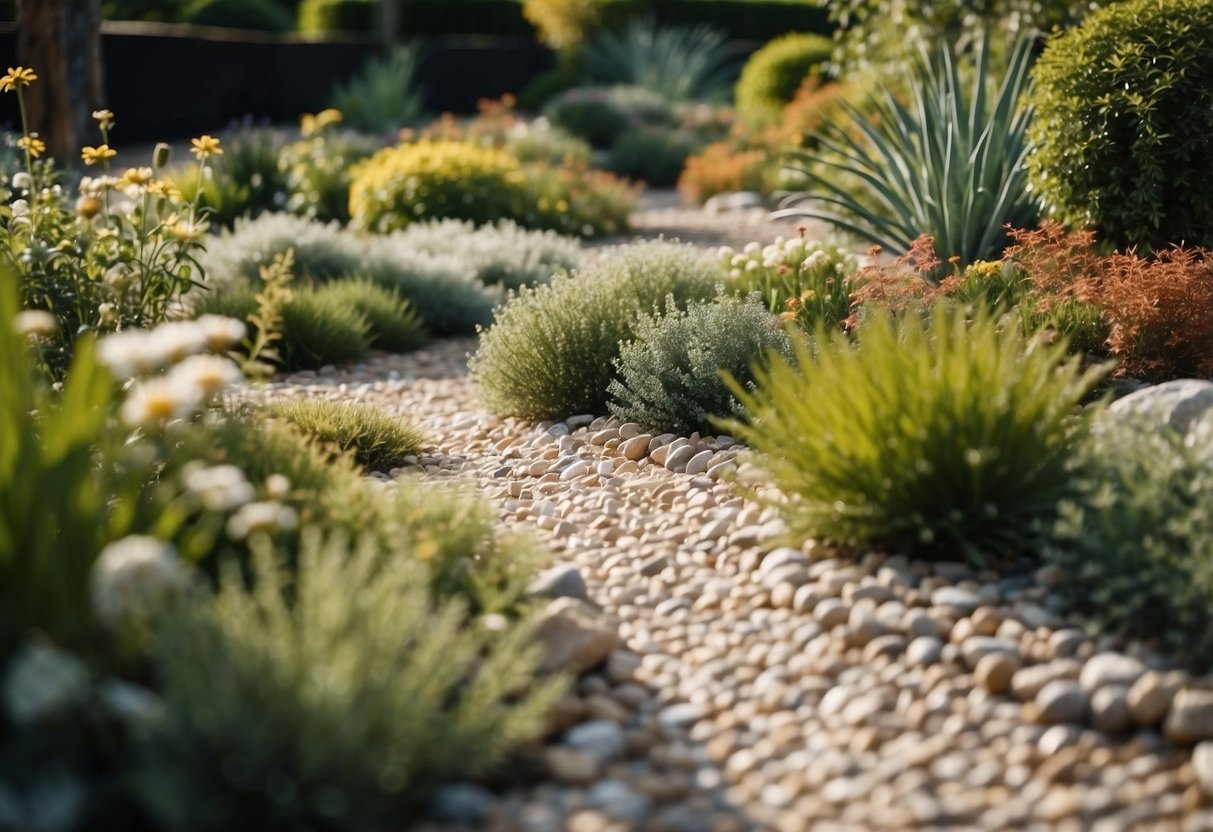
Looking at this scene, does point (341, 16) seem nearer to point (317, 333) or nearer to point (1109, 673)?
point (317, 333)

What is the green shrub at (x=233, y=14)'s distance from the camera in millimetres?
18891

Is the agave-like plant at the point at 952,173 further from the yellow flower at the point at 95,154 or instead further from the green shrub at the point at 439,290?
the yellow flower at the point at 95,154

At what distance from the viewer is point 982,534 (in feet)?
10.8

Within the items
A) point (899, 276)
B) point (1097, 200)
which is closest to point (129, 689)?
point (899, 276)

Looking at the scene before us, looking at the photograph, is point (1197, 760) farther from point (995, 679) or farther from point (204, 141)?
point (204, 141)

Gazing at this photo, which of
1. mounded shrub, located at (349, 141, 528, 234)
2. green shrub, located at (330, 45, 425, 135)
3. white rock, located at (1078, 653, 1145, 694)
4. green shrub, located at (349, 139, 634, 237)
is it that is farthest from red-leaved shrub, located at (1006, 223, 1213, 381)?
green shrub, located at (330, 45, 425, 135)

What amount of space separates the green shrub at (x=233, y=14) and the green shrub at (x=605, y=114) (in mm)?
6469

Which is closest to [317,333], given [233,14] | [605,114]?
[605,114]

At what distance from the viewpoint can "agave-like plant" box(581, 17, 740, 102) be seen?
1673 centimetres

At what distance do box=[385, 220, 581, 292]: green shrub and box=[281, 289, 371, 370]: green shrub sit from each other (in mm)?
1193

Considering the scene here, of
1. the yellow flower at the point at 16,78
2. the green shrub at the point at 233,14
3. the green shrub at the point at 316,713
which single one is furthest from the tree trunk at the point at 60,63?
the green shrub at the point at 233,14

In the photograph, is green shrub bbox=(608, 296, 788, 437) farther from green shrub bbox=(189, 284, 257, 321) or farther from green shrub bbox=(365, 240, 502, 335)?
green shrub bbox=(365, 240, 502, 335)

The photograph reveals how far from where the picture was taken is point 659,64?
17.0m

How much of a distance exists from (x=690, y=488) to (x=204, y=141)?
2.00 m
